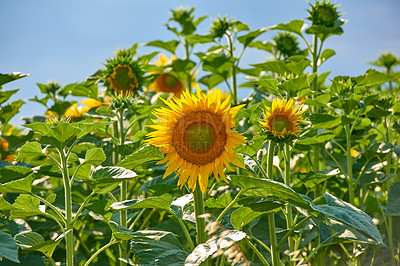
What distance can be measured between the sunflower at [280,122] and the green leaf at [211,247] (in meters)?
0.29

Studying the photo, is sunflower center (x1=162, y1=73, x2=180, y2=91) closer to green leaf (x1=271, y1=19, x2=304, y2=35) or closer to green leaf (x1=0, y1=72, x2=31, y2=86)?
green leaf (x1=271, y1=19, x2=304, y2=35)

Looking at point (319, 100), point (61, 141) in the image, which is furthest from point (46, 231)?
point (319, 100)

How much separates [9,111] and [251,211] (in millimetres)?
1320

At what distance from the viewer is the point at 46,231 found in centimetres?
180

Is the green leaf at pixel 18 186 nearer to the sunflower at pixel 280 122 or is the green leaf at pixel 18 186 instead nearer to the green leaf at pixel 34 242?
the green leaf at pixel 34 242

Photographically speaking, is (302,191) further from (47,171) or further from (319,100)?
(47,171)

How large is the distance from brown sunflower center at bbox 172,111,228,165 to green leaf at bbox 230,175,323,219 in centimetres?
10

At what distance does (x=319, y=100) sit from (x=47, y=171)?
887 millimetres

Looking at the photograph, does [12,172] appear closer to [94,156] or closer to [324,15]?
[94,156]

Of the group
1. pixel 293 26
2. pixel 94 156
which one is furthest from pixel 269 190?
pixel 293 26

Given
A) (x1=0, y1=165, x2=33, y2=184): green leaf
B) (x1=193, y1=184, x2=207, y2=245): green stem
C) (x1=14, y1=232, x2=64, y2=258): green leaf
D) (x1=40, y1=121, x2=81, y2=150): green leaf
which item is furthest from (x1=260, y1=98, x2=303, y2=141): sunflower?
(x1=0, y1=165, x2=33, y2=184): green leaf

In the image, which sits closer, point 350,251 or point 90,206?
point 90,206

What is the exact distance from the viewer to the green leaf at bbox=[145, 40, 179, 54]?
7.93 ft

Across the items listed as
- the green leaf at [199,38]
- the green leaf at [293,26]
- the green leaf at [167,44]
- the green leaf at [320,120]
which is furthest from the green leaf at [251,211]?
the green leaf at [167,44]
